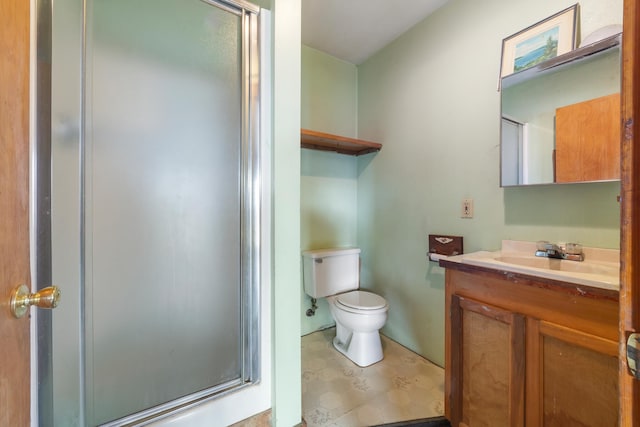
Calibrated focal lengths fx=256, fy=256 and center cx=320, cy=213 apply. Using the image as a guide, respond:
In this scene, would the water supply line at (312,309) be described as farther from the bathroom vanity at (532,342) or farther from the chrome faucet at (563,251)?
the chrome faucet at (563,251)

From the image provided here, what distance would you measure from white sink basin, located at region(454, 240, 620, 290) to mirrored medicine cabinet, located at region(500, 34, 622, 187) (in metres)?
0.34

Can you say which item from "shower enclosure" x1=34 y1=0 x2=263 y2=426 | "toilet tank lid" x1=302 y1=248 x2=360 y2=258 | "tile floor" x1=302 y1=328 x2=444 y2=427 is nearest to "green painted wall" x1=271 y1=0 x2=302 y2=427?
"shower enclosure" x1=34 y1=0 x2=263 y2=426

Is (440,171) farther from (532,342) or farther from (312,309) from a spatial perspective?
(312,309)

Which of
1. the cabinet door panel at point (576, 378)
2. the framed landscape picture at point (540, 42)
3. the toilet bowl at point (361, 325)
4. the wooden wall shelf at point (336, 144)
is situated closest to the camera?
the cabinet door panel at point (576, 378)

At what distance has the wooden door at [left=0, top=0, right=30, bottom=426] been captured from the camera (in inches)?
18.9


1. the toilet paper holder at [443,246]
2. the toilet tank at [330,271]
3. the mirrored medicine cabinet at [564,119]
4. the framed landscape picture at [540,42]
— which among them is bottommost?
the toilet tank at [330,271]

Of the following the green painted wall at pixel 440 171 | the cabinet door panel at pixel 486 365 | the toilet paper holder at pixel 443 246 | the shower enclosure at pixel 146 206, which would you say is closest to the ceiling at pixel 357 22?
the green painted wall at pixel 440 171

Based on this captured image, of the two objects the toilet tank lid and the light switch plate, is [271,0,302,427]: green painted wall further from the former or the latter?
the light switch plate

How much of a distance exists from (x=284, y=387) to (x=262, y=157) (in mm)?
1010

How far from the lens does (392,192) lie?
2096 mm

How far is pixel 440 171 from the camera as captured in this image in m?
1.75

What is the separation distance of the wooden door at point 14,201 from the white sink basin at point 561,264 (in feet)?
4.61

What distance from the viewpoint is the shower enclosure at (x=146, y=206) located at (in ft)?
2.67

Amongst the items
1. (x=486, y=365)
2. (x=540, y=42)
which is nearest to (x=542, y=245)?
(x=486, y=365)
